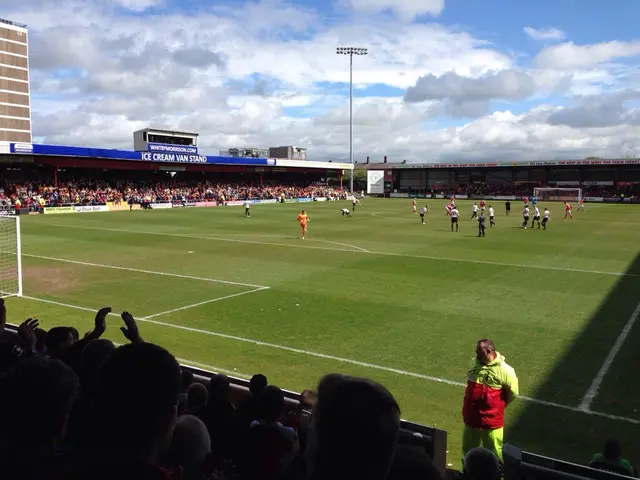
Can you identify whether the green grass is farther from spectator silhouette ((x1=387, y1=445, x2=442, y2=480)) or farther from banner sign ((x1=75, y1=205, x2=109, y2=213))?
banner sign ((x1=75, y1=205, x2=109, y2=213))

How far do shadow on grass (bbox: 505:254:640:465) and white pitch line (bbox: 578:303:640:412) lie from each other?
0.21 feet

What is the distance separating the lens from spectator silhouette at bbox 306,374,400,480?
6.56 feet

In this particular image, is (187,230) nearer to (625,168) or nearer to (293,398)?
(293,398)

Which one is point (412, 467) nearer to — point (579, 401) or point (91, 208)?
point (579, 401)

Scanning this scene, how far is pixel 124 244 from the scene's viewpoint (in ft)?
93.5

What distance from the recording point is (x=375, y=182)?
10600 cm

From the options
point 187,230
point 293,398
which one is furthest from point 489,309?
point 187,230

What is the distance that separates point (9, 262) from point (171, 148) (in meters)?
51.6

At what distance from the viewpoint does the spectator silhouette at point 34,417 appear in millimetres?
2350

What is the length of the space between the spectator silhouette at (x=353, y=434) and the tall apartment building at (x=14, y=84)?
104 metres

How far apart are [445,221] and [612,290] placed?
25876 millimetres

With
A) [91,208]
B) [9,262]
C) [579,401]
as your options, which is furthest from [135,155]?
[579,401]

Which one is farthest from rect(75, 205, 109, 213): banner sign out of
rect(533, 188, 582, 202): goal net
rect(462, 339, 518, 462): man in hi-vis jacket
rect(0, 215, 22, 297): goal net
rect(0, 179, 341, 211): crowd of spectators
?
rect(533, 188, 582, 202): goal net

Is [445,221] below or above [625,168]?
below
